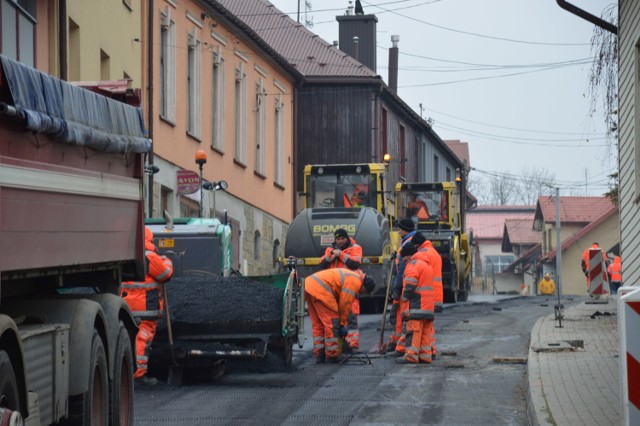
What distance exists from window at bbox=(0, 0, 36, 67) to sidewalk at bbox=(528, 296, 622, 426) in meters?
7.75

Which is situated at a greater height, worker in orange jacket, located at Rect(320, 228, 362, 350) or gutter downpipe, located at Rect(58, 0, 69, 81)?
gutter downpipe, located at Rect(58, 0, 69, 81)

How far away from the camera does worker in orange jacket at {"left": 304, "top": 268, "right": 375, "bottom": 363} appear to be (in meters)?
16.5

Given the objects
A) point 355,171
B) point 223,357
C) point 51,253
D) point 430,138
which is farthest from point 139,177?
point 430,138

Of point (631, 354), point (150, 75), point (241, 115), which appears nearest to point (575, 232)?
point (241, 115)

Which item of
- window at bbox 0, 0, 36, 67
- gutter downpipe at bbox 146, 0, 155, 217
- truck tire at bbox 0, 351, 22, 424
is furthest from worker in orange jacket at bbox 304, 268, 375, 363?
gutter downpipe at bbox 146, 0, 155, 217

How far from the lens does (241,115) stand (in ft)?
118

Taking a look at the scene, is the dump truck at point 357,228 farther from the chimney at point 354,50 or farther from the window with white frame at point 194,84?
the chimney at point 354,50

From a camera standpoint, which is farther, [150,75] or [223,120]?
[223,120]

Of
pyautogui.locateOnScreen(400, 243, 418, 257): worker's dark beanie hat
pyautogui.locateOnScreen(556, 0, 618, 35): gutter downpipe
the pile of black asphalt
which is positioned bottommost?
the pile of black asphalt

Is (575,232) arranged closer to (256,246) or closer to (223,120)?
(256,246)

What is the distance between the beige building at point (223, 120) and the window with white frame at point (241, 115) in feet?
0.09

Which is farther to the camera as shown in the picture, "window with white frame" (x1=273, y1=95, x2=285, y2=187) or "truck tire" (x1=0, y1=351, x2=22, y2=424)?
"window with white frame" (x1=273, y1=95, x2=285, y2=187)

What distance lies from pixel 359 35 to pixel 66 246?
4680cm

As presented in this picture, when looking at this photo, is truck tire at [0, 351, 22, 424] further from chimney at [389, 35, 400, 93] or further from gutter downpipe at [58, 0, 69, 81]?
chimney at [389, 35, 400, 93]
